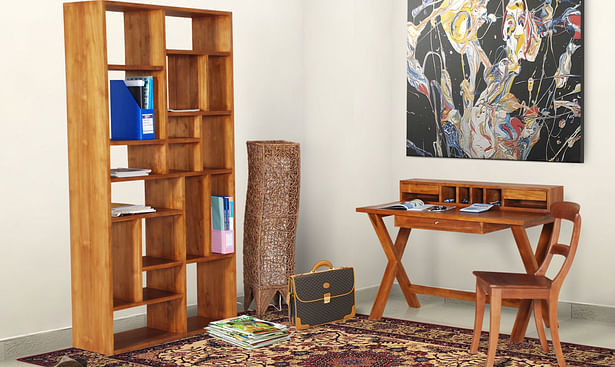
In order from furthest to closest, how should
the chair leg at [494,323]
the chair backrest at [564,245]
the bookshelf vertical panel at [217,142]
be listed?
the bookshelf vertical panel at [217,142], the chair backrest at [564,245], the chair leg at [494,323]

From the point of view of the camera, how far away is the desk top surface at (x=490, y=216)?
16.4ft

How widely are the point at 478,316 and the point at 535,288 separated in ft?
1.42

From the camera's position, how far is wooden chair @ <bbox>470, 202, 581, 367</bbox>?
4.49 metres

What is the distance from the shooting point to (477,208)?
17.7 ft

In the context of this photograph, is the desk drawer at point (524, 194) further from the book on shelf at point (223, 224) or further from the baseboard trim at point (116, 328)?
the book on shelf at point (223, 224)

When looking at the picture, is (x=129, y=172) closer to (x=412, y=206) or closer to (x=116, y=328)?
(x=116, y=328)

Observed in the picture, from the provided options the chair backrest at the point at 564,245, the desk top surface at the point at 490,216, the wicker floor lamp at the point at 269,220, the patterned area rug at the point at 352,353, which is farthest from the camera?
the wicker floor lamp at the point at 269,220

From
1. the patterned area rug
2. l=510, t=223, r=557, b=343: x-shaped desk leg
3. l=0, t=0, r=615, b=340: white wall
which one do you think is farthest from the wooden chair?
l=0, t=0, r=615, b=340: white wall

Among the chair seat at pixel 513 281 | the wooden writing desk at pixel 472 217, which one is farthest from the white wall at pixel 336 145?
the chair seat at pixel 513 281

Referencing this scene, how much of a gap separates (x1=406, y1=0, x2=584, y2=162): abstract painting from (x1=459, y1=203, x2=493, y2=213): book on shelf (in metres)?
0.68

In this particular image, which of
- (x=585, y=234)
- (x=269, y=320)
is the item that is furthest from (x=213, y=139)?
(x=585, y=234)

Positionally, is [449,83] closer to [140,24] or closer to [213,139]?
[213,139]

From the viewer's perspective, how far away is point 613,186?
5.60 meters

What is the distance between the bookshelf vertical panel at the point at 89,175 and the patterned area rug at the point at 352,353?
242 millimetres
